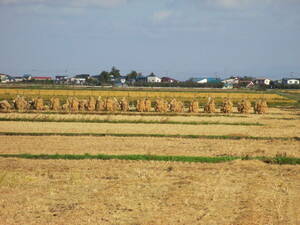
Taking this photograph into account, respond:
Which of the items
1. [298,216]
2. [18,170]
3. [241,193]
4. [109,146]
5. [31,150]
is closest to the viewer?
[298,216]

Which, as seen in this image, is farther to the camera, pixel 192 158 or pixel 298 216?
pixel 192 158

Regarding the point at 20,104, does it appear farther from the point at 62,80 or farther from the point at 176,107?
the point at 62,80

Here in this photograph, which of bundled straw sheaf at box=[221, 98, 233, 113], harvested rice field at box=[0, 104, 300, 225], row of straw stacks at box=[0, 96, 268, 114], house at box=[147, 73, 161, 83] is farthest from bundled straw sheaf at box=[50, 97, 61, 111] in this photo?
house at box=[147, 73, 161, 83]

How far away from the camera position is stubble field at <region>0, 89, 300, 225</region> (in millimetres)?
13086

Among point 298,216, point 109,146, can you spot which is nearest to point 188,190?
point 298,216

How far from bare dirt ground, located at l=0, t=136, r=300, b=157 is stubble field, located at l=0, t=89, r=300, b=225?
0.04 m

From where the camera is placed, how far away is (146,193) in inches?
607

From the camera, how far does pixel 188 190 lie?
15.9 metres

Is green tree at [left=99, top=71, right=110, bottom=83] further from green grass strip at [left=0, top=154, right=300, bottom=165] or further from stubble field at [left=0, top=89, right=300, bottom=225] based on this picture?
green grass strip at [left=0, top=154, right=300, bottom=165]

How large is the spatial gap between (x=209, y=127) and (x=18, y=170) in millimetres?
18561

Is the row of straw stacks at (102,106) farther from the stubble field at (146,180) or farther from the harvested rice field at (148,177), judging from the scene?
the stubble field at (146,180)

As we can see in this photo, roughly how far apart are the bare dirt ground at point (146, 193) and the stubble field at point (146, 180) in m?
0.02

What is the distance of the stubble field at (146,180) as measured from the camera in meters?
13.1

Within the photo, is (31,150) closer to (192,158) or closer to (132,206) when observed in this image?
(192,158)
